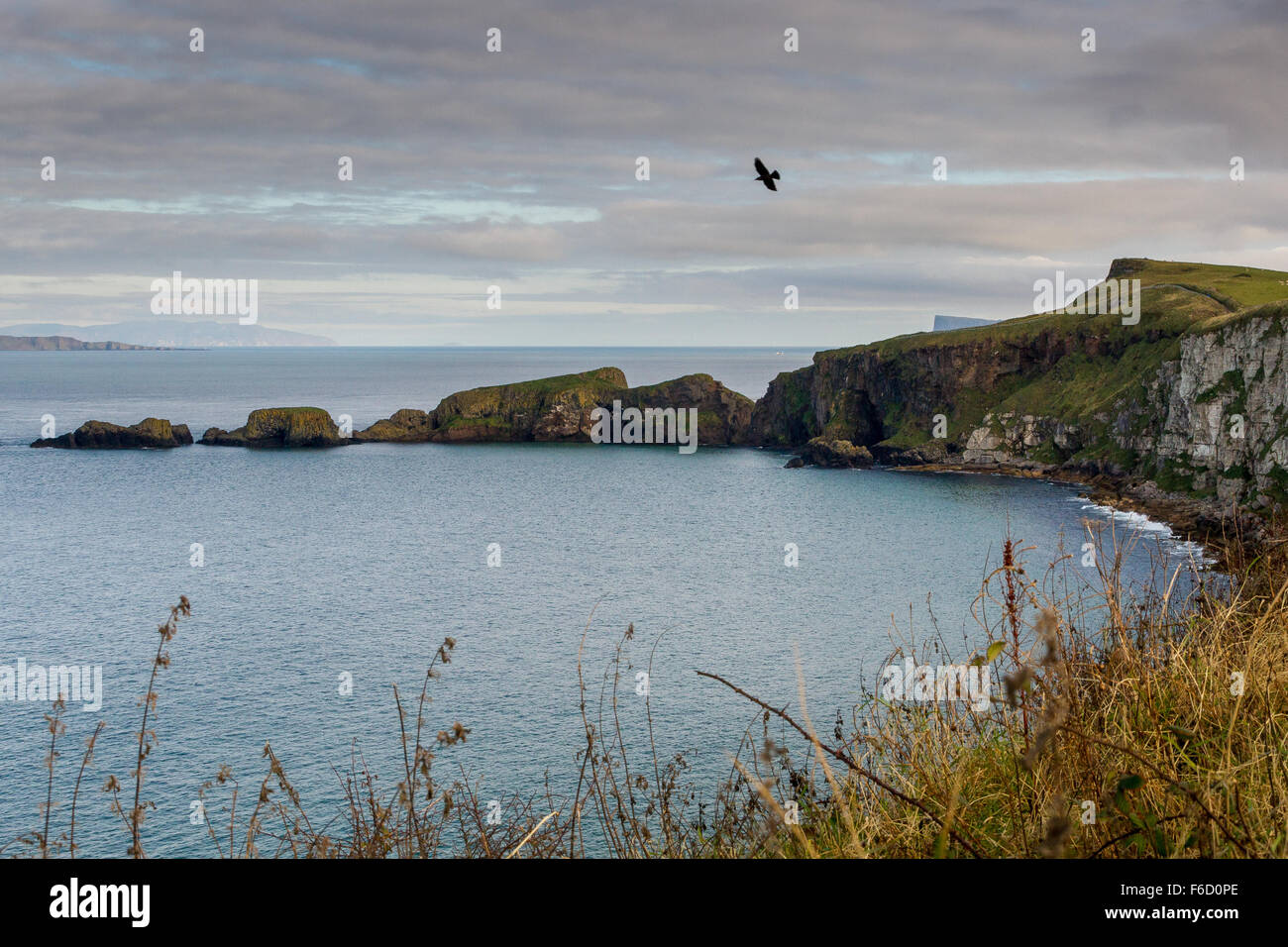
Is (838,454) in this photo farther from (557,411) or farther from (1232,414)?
(557,411)

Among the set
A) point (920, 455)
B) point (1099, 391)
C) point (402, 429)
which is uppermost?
point (1099, 391)

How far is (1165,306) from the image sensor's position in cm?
13650

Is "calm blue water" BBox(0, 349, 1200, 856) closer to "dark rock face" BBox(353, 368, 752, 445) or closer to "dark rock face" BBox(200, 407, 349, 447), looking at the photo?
"dark rock face" BBox(200, 407, 349, 447)

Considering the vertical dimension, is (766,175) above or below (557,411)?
below

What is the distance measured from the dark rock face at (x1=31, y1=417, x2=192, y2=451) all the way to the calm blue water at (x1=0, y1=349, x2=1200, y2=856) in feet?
52.8

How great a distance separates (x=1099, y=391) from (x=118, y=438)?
157024 mm

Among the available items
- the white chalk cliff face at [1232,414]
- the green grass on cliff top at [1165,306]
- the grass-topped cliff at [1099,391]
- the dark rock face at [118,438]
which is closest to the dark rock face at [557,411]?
the grass-topped cliff at [1099,391]

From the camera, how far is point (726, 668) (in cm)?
5397

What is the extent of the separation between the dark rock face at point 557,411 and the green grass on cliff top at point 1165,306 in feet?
77.8

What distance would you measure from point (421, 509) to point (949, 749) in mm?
117003

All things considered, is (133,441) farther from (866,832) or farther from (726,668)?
(866,832)

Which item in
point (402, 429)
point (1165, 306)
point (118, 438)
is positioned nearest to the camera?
point (1165, 306)

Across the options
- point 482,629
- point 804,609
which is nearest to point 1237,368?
point 804,609

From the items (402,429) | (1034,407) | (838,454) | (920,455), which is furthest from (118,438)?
(1034,407)
